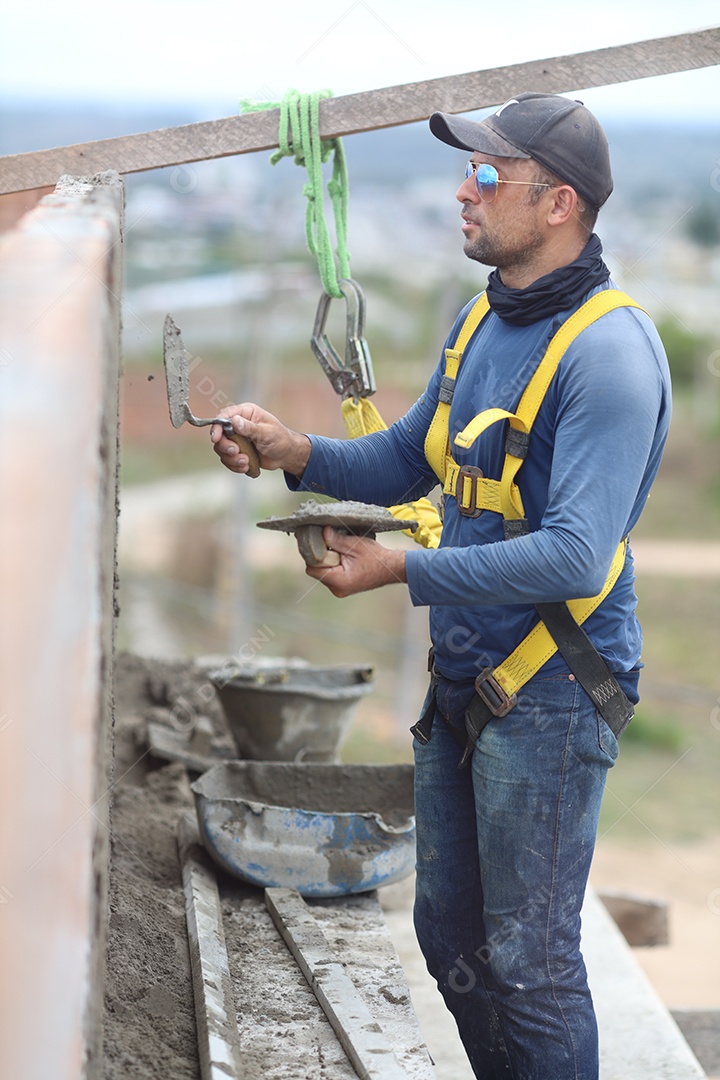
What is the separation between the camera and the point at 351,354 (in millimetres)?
3191

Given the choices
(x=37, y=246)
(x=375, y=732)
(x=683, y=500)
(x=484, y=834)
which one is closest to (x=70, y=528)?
(x=37, y=246)

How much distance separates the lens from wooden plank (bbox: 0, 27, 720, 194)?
3.03 metres

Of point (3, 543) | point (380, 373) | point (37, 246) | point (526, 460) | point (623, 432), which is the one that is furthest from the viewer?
point (380, 373)

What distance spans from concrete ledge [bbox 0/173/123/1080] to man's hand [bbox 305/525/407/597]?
713 millimetres

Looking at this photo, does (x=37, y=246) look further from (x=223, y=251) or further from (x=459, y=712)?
(x=223, y=251)

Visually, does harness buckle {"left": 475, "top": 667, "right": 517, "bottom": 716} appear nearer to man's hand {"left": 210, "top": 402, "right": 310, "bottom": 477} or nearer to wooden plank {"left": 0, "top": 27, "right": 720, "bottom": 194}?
man's hand {"left": 210, "top": 402, "right": 310, "bottom": 477}

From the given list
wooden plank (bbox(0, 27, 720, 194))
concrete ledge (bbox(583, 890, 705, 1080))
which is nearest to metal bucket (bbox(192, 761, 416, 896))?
concrete ledge (bbox(583, 890, 705, 1080))

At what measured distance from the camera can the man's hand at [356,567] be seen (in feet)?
7.97

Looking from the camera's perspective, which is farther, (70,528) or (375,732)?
(375,732)

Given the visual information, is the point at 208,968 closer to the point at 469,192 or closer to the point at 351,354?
the point at 351,354

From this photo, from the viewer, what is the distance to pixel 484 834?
8.45ft

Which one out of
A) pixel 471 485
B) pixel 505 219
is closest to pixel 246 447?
pixel 471 485

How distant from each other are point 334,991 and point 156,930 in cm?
53

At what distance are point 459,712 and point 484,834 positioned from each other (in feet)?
0.89
